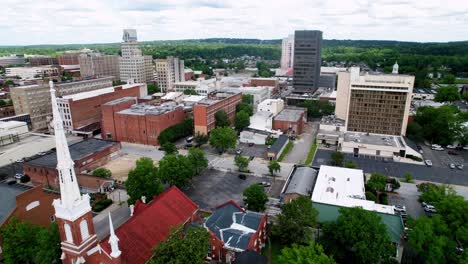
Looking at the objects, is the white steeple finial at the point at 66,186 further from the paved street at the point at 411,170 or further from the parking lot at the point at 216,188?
the paved street at the point at 411,170

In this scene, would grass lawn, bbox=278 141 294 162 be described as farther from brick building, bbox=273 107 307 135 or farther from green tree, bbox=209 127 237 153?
green tree, bbox=209 127 237 153

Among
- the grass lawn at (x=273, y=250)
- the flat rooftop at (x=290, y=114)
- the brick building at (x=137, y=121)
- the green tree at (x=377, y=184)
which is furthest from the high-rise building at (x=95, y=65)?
the grass lawn at (x=273, y=250)

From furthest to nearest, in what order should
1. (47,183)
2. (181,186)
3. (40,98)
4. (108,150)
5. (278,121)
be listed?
(40,98)
(278,121)
(108,150)
(47,183)
(181,186)

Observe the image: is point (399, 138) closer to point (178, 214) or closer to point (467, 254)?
point (467, 254)

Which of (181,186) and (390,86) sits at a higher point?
(390,86)

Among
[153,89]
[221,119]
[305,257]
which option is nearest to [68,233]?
[305,257]

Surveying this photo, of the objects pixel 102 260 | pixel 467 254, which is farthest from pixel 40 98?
pixel 467 254

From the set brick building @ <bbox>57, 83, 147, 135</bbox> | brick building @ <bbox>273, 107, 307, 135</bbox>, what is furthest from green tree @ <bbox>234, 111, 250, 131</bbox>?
brick building @ <bbox>57, 83, 147, 135</bbox>
